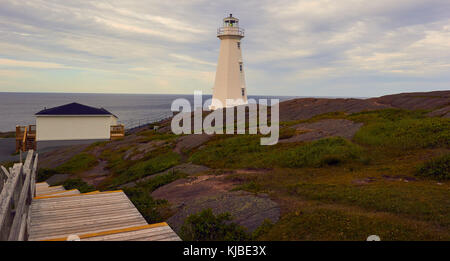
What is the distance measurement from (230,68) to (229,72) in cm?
52

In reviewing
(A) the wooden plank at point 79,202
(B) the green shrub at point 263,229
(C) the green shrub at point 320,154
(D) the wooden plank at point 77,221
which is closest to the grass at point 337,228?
(B) the green shrub at point 263,229

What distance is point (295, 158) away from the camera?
47.1 ft

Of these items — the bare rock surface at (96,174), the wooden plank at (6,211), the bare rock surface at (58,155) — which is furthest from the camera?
the bare rock surface at (58,155)

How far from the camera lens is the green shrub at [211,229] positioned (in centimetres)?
723

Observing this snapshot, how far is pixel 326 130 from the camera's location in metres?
20.1

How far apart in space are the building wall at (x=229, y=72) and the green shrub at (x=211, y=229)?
111 ft

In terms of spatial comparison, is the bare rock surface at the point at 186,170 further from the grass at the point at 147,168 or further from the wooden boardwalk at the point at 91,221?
the wooden boardwalk at the point at 91,221

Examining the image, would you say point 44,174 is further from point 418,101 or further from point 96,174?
point 418,101

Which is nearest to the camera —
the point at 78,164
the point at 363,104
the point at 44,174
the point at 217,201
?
the point at 217,201

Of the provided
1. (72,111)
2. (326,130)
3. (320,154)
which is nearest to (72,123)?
(72,111)

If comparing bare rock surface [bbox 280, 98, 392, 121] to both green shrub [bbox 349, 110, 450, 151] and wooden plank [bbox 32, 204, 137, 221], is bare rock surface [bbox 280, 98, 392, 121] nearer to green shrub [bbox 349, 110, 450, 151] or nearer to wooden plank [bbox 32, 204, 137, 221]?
green shrub [bbox 349, 110, 450, 151]

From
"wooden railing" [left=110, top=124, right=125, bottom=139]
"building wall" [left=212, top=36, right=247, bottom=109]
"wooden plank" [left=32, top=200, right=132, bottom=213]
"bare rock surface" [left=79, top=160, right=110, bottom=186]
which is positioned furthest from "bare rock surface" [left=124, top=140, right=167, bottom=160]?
"building wall" [left=212, top=36, right=247, bottom=109]

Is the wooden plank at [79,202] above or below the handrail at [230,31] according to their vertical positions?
below
